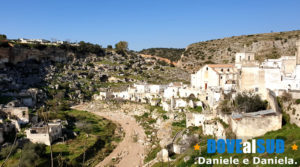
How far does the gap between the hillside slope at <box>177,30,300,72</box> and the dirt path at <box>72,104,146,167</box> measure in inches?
1535

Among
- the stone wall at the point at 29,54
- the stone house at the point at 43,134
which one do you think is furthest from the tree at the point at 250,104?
the stone wall at the point at 29,54

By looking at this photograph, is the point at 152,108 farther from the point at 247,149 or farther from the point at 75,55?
the point at 75,55

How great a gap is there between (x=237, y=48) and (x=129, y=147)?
185ft

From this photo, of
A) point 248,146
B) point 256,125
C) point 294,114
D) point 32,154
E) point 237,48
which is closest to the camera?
point 248,146

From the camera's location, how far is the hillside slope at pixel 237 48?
58.8 metres

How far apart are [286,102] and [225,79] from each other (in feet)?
37.3

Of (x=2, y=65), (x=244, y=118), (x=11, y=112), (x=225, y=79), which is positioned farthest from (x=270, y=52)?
(x=2, y=65)

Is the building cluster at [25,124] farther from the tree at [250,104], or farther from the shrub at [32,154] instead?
the tree at [250,104]

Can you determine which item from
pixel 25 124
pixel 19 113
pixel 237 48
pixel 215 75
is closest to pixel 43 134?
pixel 25 124

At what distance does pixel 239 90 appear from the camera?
21109 millimetres

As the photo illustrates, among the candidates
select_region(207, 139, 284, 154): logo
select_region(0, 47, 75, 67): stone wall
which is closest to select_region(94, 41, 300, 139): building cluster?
select_region(207, 139, 284, 154): logo

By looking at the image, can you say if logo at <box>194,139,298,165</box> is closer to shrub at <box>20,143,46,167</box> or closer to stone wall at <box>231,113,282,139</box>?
stone wall at <box>231,113,282,139</box>

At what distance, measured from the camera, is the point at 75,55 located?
6725 centimetres

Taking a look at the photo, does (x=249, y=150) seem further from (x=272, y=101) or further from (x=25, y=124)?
(x=25, y=124)
